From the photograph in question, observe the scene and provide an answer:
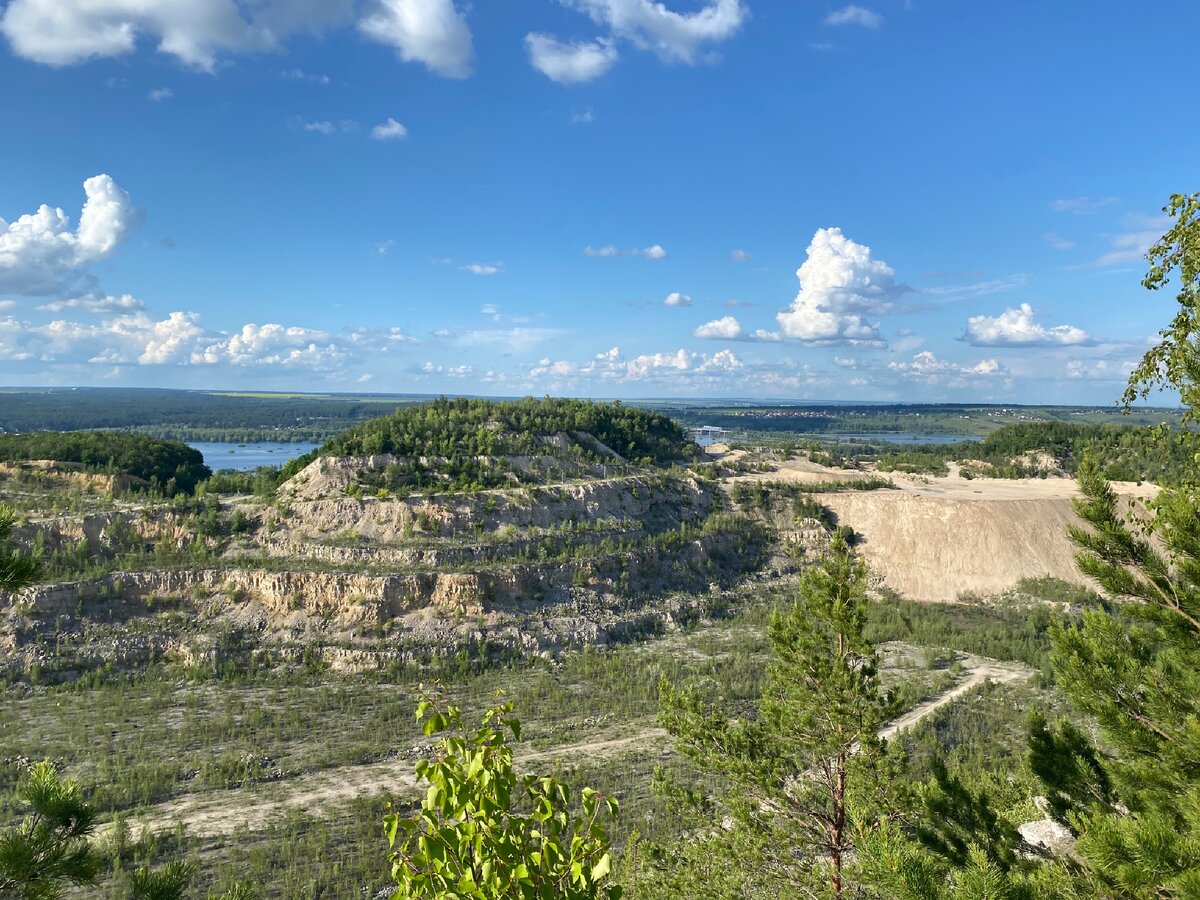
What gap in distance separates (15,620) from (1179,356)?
46.9 metres

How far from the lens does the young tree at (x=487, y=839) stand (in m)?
3.74

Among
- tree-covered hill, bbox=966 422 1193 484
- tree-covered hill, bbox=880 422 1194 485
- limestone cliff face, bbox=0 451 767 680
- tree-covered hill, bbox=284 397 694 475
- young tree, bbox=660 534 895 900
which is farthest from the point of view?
tree-covered hill, bbox=880 422 1194 485

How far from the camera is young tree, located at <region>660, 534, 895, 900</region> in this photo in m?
10.1

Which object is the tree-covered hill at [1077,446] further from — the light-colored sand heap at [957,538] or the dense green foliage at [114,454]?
the dense green foliage at [114,454]

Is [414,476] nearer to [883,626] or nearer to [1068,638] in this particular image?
[883,626]

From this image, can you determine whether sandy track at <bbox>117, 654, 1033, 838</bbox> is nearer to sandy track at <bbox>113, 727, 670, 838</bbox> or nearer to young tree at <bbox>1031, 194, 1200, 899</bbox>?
sandy track at <bbox>113, 727, 670, 838</bbox>

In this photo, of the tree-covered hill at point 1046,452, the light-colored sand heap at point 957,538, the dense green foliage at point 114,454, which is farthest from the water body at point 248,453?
the tree-covered hill at point 1046,452

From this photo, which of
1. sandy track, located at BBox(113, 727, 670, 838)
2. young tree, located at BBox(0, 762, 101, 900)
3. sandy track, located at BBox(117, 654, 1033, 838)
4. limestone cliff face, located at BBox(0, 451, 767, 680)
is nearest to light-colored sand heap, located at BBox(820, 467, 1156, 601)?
limestone cliff face, located at BBox(0, 451, 767, 680)

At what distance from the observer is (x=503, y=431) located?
2266 inches

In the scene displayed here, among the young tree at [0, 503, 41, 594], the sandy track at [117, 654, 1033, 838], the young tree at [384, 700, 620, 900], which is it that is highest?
the young tree at [0, 503, 41, 594]

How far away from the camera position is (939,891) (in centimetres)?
512

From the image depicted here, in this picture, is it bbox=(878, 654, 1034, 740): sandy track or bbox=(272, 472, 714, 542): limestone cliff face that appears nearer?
bbox=(878, 654, 1034, 740): sandy track

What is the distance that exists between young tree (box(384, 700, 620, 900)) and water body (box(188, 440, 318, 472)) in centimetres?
10596

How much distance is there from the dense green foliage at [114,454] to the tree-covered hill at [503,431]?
14.4 metres
